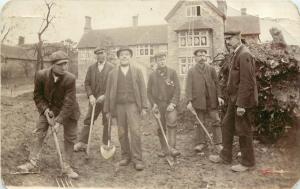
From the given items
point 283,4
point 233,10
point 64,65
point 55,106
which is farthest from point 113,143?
point 283,4

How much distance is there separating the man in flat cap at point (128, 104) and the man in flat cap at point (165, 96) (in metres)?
0.12

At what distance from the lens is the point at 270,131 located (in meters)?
4.52

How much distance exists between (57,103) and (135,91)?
0.98 m

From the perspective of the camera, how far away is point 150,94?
4.62 m

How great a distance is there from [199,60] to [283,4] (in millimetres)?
1151

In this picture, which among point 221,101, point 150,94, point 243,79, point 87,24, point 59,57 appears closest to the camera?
point 243,79

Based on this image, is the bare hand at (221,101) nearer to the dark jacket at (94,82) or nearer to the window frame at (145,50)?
the window frame at (145,50)

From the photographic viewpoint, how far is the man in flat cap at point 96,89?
471 centimetres

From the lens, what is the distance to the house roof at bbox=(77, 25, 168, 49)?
4.60 m

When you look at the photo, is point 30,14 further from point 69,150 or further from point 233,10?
point 233,10

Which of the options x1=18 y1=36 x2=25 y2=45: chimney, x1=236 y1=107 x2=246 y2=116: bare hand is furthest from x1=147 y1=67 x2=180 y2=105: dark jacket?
x1=18 y1=36 x2=25 y2=45: chimney

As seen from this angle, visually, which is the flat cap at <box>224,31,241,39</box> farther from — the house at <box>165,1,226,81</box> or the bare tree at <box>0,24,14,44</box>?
the bare tree at <box>0,24,14,44</box>

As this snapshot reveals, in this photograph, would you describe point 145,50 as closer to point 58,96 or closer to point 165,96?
point 165,96

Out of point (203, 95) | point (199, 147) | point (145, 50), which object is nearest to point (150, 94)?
point (145, 50)
